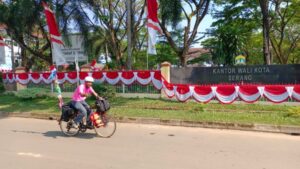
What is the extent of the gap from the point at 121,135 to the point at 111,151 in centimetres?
198

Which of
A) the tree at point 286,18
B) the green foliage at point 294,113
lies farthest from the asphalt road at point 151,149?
the tree at point 286,18

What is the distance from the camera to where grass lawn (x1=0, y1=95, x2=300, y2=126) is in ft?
37.0

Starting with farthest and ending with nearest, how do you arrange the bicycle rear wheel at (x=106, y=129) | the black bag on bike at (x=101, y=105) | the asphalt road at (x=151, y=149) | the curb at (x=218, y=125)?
1. the curb at (x=218, y=125)
2. the bicycle rear wheel at (x=106, y=129)
3. the black bag on bike at (x=101, y=105)
4. the asphalt road at (x=151, y=149)

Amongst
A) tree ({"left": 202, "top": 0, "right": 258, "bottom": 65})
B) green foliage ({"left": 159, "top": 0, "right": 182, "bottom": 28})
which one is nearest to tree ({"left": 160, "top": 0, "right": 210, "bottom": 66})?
green foliage ({"left": 159, "top": 0, "right": 182, "bottom": 28})

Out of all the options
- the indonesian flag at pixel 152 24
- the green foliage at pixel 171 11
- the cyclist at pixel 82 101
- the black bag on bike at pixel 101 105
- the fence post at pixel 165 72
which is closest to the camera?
the black bag on bike at pixel 101 105

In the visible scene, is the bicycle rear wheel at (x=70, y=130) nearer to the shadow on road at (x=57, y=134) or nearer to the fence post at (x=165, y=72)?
the shadow on road at (x=57, y=134)

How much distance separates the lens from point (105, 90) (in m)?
17.7

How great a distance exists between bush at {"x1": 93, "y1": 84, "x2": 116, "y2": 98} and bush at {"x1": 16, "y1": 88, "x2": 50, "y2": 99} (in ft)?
10.4

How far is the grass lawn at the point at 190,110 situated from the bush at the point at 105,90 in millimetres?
466

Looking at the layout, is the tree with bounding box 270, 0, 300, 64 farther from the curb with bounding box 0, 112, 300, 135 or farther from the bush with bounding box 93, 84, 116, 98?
the curb with bounding box 0, 112, 300, 135

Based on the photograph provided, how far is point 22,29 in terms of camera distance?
74.8ft

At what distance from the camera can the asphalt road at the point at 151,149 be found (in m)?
6.88

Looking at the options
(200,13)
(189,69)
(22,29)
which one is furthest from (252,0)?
(22,29)

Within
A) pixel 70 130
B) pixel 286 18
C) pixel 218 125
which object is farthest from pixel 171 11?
pixel 286 18
